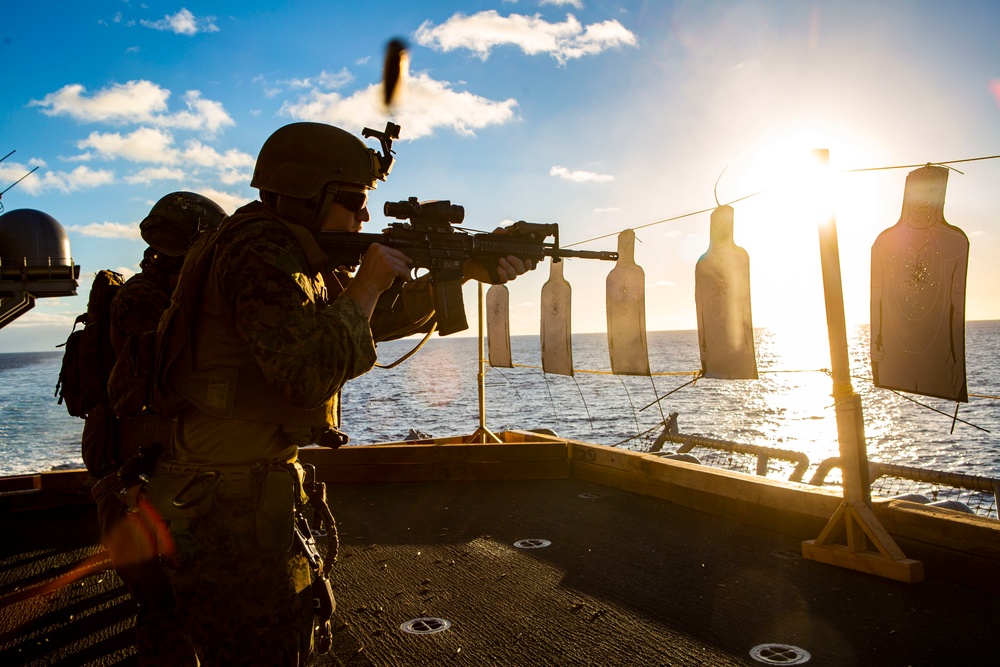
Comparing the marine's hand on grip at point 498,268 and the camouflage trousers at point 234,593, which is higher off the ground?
the marine's hand on grip at point 498,268

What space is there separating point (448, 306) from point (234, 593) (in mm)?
1668

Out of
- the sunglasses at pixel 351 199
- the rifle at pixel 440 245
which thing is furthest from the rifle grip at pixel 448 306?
the sunglasses at pixel 351 199

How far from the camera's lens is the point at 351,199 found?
2543 mm

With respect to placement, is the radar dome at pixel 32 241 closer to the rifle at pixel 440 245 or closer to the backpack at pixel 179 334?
the rifle at pixel 440 245

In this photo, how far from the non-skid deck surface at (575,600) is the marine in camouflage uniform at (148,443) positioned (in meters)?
0.94

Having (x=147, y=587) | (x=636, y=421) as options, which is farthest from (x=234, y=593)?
(x=636, y=421)

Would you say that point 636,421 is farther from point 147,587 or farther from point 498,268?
point 147,587

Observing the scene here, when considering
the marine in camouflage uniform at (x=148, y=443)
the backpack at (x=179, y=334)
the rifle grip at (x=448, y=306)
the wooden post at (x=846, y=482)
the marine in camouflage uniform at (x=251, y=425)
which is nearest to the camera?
the marine in camouflage uniform at (x=251, y=425)

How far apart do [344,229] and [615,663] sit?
2.36 meters

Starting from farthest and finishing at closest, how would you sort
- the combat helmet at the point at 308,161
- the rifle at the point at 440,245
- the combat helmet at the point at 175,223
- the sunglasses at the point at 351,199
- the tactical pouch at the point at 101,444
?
1. the combat helmet at the point at 175,223
2. the tactical pouch at the point at 101,444
3. the rifle at the point at 440,245
4. the sunglasses at the point at 351,199
5. the combat helmet at the point at 308,161

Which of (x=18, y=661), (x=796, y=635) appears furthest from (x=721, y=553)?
(x=18, y=661)

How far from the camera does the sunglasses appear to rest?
252 centimetres

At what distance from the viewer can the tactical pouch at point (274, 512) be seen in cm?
208

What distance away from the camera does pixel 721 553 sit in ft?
14.7
